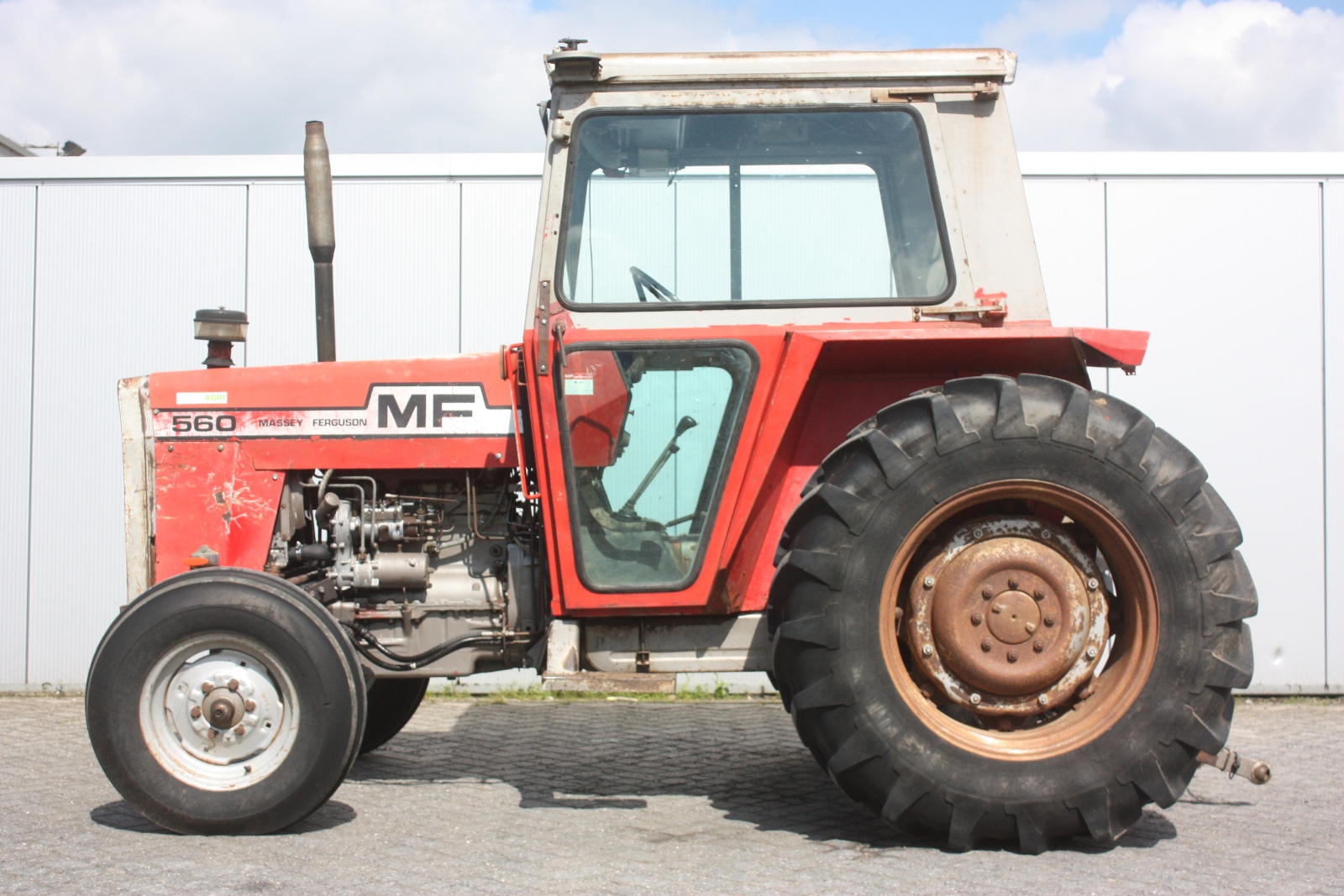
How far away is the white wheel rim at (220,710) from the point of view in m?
3.44

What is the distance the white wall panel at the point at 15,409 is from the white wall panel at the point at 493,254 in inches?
103

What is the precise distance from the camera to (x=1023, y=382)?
3.32 meters

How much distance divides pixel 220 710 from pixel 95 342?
4.24 m

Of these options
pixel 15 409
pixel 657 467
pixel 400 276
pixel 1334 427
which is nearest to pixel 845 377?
pixel 657 467

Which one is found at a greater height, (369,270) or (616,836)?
(369,270)

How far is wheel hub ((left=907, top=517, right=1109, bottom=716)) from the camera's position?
3.34 meters

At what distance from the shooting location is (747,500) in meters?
3.51

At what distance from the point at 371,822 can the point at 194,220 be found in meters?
4.56

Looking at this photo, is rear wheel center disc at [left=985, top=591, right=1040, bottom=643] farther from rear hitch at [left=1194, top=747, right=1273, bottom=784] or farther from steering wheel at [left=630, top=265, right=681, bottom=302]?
steering wheel at [left=630, top=265, right=681, bottom=302]

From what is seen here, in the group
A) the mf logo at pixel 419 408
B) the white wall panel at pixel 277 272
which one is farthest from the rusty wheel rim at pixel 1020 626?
the white wall panel at pixel 277 272

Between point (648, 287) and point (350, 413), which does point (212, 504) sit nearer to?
point (350, 413)

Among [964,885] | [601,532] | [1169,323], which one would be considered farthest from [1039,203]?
[964,885]

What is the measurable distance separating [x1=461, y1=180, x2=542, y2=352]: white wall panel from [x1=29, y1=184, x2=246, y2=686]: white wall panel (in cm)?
138

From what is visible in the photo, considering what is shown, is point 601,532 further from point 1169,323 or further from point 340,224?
point 1169,323
